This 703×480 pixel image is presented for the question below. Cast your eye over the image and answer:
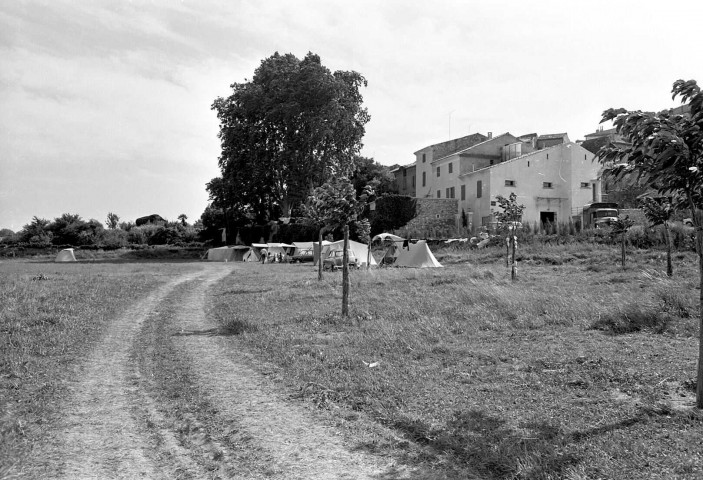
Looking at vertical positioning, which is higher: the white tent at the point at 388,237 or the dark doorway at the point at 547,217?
the dark doorway at the point at 547,217

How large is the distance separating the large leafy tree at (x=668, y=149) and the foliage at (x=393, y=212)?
4526 cm

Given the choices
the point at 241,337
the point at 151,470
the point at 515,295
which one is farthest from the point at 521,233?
the point at 151,470

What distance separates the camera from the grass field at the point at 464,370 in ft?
16.3

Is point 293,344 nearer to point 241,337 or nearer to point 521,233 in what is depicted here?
point 241,337

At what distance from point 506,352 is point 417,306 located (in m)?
5.47

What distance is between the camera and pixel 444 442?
5258mm

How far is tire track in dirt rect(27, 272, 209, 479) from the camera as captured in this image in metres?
4.76

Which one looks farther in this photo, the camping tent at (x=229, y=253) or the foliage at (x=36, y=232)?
the foliage at (x=36, y=232)

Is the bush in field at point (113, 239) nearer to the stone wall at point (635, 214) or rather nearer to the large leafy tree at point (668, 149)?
the stone wall at point (635, 214)

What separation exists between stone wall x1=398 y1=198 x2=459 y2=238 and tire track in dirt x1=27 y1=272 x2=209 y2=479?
41.5 m

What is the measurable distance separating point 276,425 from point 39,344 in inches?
254

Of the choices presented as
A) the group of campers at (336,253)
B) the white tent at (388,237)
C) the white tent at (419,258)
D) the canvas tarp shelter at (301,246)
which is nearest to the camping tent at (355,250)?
the group of campers at (336,253)

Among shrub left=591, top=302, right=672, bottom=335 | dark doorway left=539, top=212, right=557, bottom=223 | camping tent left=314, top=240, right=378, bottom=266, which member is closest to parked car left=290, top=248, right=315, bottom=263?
camping tent left=314, top=240, right=378, bottom=266

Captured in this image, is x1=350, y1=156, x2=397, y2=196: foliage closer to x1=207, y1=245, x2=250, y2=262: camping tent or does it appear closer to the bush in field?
x1=207, y1=245, x2=250, y2=262: camping tent
